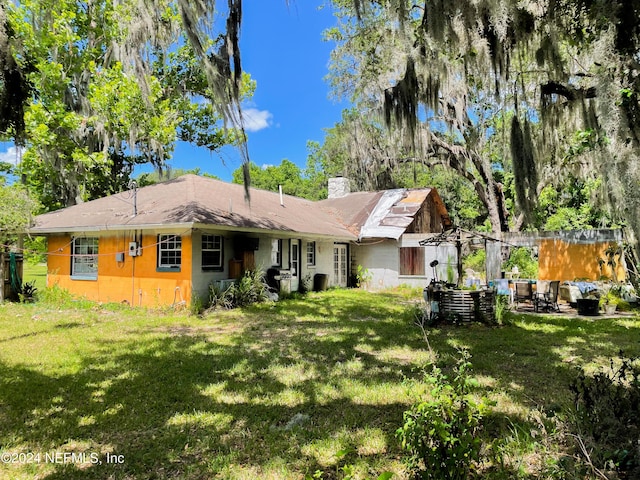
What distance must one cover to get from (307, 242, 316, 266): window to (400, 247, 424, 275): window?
148 inches

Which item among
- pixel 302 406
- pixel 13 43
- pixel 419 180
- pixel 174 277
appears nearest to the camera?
pixel 13 43

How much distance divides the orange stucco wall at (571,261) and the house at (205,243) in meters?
4.24

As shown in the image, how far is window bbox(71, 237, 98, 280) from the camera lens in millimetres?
12250

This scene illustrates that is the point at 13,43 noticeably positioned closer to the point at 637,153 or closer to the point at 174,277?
the point at 637,153

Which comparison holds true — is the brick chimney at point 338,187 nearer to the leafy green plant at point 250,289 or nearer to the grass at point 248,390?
the leafy green plant at point 250,289

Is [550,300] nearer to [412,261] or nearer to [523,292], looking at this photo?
[523,292]

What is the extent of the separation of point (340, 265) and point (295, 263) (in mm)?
3015

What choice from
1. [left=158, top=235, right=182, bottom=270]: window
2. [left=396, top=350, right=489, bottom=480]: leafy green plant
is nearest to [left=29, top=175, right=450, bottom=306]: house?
[left=158, top=235, right=182, bottom=270]: window

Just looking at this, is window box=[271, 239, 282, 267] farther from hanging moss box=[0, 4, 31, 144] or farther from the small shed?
hanging moss box=[0, 4, 31, 144]

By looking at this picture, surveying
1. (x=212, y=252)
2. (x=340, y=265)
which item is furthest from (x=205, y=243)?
(x=340, y=265)

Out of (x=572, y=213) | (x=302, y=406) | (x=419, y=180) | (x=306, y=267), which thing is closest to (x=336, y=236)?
(x=306, y=267)

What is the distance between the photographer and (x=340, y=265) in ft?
56.1

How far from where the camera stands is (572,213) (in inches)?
832

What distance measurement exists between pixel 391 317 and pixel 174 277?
6.05m
